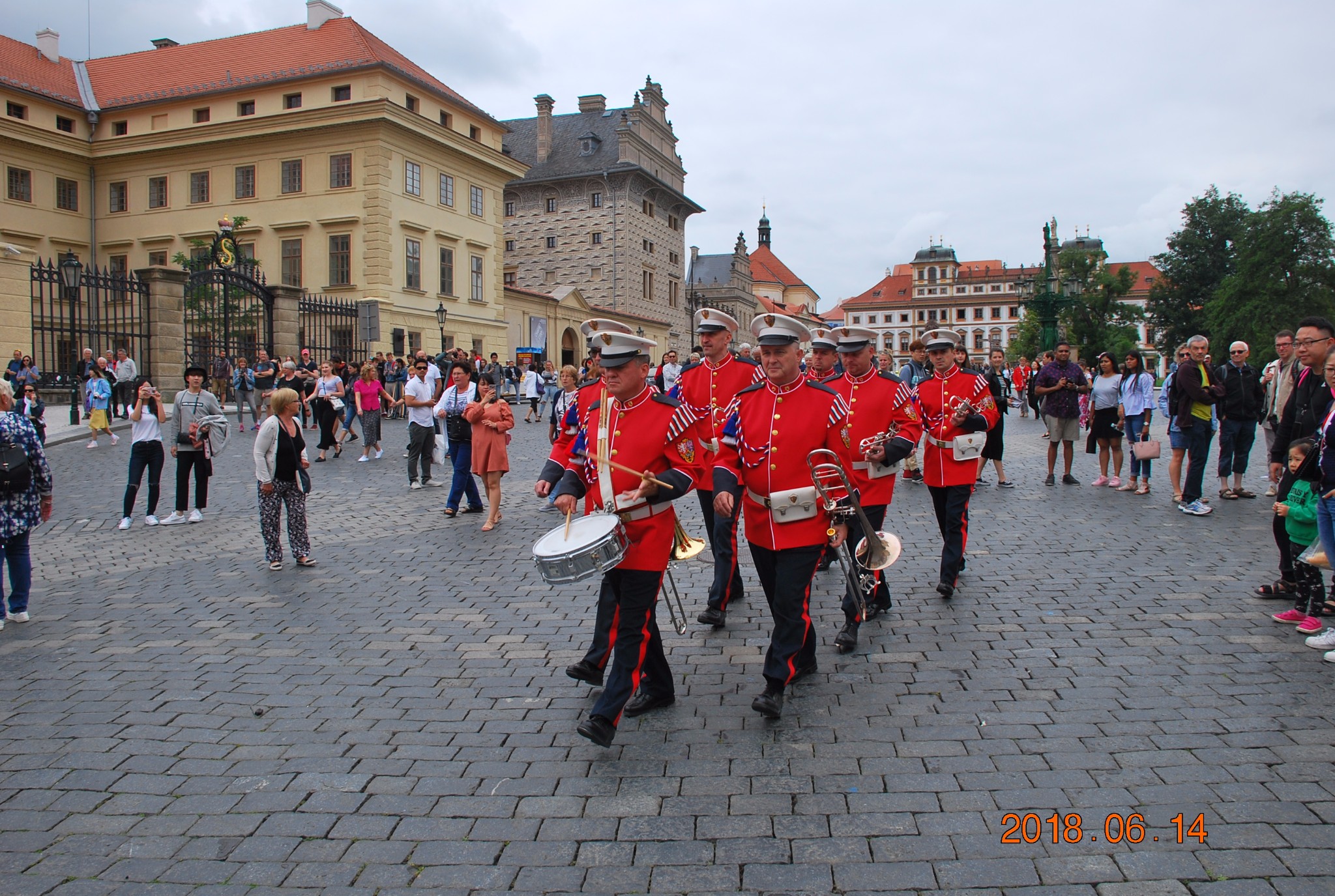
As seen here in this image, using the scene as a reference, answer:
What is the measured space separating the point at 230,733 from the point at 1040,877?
370 centimetres

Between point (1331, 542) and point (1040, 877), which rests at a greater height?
point (1331, 542)

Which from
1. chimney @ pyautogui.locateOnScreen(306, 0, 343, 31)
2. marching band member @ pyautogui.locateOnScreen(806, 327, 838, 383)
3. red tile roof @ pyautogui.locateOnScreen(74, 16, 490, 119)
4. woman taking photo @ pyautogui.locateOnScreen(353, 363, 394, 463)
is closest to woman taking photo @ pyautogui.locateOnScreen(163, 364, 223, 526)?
woman taking photo @ pyautogui.locateOnScreen(353, 363, 394, 463)

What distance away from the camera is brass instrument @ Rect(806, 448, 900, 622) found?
15.7 ft

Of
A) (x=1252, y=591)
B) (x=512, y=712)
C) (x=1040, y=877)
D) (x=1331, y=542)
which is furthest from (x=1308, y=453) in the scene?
(x=512, y=712)

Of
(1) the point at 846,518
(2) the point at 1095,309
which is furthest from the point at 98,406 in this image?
(2) the point at 1095,309

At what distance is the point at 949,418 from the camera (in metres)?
7.27

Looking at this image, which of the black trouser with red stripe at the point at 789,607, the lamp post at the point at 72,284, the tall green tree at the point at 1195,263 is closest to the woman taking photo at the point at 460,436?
the black trouser with red stripe at the point at 789,607

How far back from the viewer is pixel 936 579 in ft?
24.7

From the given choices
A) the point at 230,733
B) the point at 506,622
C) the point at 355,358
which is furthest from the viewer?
the point at 355,358

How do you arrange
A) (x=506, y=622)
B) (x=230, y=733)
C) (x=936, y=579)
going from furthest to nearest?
(x=936, y=579) < (x=506, y=622) < (x=230, y=733)

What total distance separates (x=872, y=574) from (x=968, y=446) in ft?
4.82

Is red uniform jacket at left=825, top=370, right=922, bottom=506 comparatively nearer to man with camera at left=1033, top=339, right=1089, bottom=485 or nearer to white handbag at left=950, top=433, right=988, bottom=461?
white handbag at left=950, top=433, right=988, bottom=461

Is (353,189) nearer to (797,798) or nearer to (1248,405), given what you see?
(1248,405)

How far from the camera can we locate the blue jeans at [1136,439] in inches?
487
